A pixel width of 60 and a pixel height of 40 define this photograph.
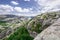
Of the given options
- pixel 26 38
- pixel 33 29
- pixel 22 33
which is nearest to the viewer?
pixel 26 38

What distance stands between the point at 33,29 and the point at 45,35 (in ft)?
94.0

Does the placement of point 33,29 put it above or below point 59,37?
below

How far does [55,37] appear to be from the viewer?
17266 millimetres

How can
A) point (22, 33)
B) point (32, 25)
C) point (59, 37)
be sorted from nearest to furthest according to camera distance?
1. point (59, 37)
2. point (22, 33)
3. point (32, 25)

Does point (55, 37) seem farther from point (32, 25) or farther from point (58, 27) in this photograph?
point (32, 25)

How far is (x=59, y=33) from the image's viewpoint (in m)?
17.6

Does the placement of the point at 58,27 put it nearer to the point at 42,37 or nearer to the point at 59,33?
the point at 59,33

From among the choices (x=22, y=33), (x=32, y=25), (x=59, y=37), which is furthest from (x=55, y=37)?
(x=32, y=25)

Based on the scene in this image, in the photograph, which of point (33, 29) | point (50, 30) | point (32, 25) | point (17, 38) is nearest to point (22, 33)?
point (17, 38)

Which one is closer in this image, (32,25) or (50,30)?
(50,30)

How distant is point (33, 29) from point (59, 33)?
95.8 ft

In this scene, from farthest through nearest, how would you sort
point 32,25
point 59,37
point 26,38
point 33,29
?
point 32,25 → point 33,29 → point 26,38 → point 59,37

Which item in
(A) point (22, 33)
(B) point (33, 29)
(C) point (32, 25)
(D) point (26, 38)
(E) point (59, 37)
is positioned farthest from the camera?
(C) point (32, 25)

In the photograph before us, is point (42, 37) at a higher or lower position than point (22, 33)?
higher
